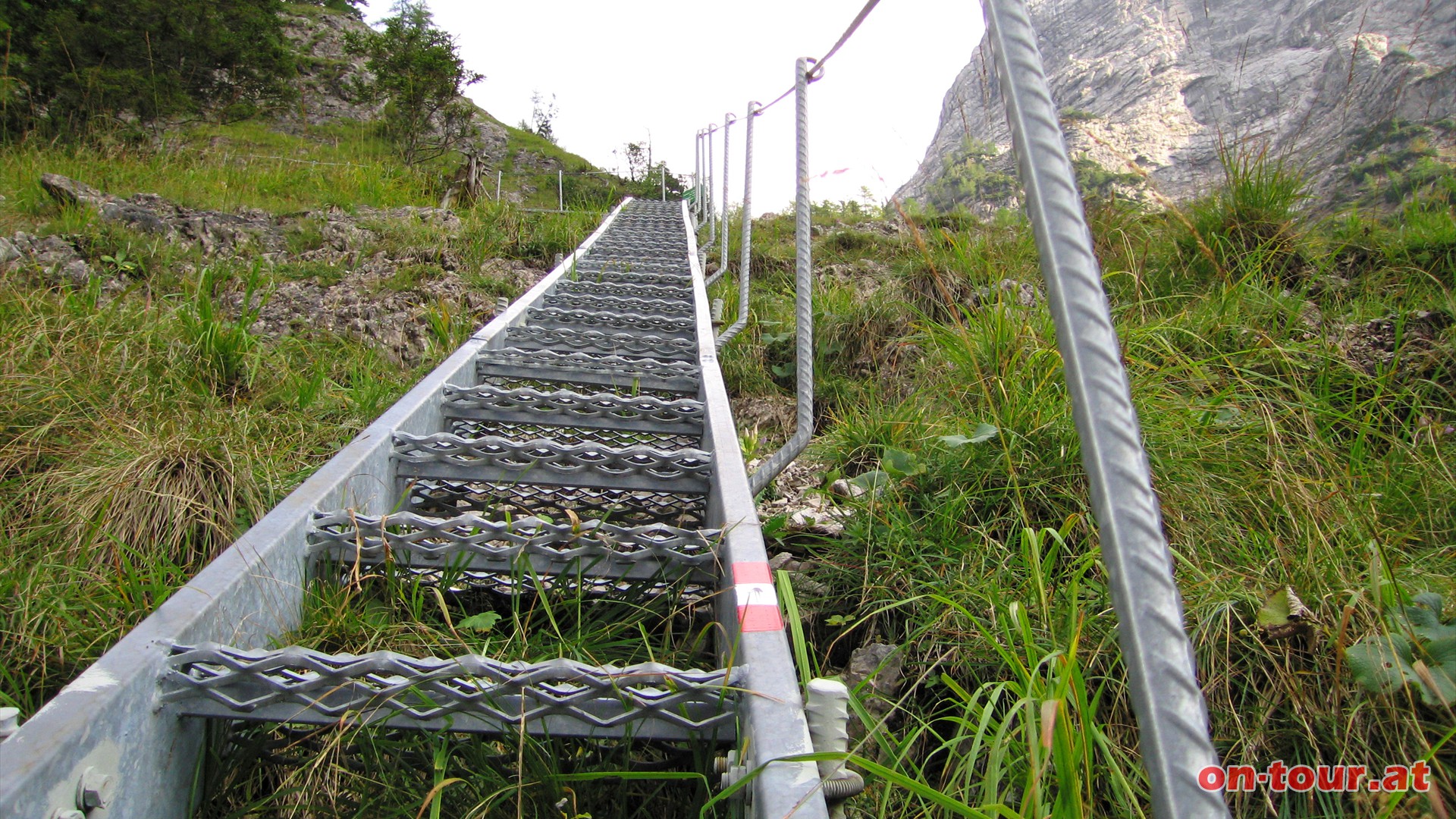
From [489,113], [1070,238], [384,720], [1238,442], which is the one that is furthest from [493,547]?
[489,113]

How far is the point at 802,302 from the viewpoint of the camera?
2.33 metres

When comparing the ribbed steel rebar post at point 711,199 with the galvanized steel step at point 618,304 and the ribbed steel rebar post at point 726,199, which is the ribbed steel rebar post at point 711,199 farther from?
the galvanized steel step at point 618,304

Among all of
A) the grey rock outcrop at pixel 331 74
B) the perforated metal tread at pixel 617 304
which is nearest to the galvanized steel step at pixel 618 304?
the perforated metal tread at pixel 617 304

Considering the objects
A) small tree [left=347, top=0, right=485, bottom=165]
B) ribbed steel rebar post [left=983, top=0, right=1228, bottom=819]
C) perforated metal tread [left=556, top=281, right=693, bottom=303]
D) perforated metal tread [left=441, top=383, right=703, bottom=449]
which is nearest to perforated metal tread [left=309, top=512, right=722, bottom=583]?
perforated metal tread [left=441, top=383, right=703, bottom=449]

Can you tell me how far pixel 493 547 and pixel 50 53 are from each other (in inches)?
480

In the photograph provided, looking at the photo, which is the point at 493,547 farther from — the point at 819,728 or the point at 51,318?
the point at 51,318

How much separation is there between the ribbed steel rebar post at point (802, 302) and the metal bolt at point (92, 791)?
5.16ft

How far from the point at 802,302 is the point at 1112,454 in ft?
6.16

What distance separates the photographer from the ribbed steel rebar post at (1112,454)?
1.40ft

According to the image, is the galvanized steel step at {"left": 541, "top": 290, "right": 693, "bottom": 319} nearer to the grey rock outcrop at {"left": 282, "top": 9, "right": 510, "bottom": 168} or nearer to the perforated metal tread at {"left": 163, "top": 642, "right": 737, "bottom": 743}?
the perforated metal tread at {"left": 163, "top": 642, "right": 737, "bottom": 743}

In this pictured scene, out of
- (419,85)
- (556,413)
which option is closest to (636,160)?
(419,85)

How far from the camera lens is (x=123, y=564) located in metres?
1.47

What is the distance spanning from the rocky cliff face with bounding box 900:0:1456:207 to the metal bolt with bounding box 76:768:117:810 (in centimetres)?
229

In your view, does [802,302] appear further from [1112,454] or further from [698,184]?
[698,184]
